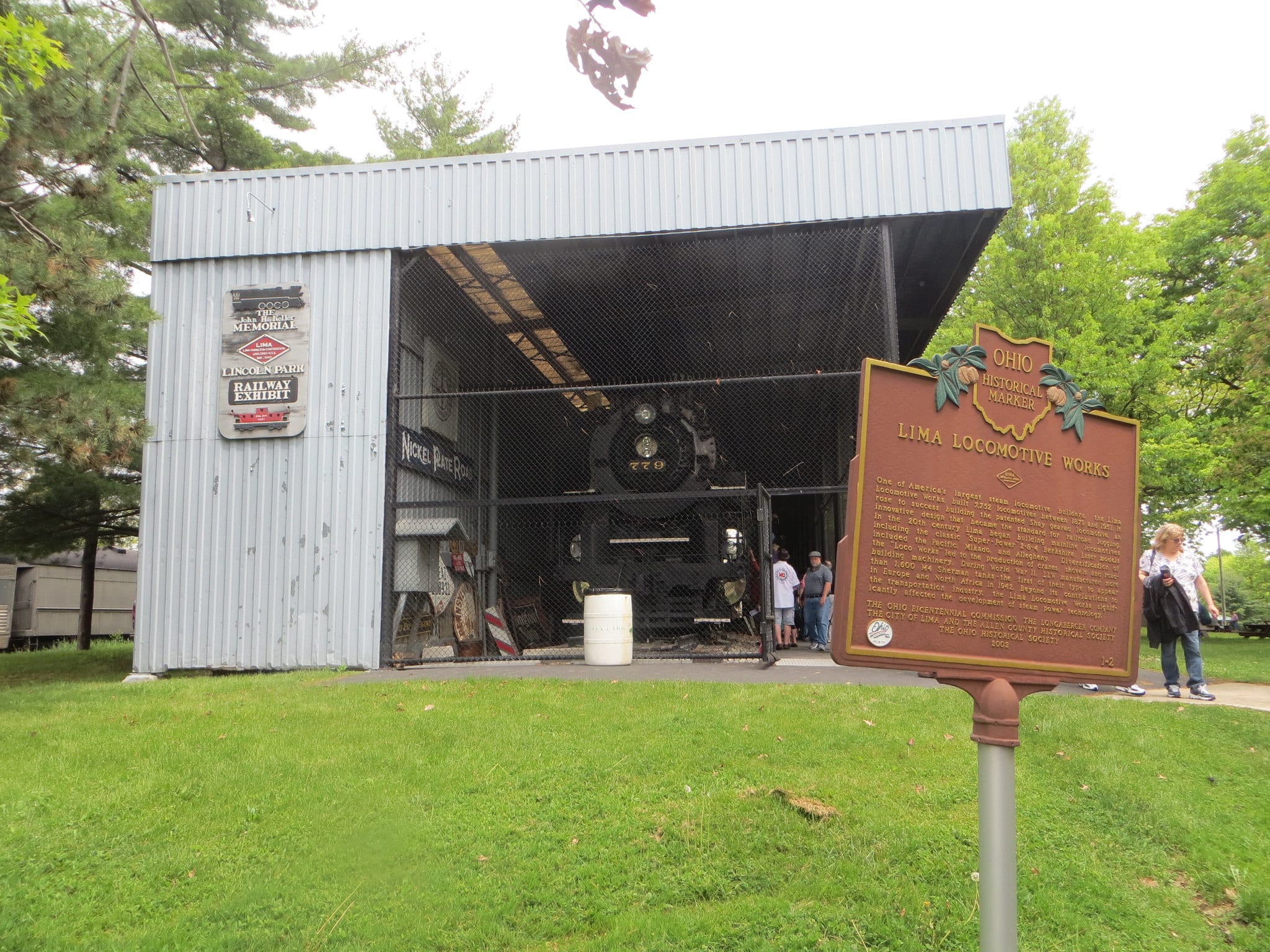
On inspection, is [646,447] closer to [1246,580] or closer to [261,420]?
[261,420]

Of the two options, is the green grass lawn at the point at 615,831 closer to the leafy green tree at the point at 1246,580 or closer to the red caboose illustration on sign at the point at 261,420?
the red caboose illustration on sign at the point at 261,420

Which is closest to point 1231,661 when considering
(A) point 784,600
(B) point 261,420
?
(A) point 784,600

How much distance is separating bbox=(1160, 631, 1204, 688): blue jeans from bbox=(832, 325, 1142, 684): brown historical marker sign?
551cm

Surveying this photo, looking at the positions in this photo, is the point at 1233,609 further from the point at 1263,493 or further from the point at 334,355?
the point at 334,355

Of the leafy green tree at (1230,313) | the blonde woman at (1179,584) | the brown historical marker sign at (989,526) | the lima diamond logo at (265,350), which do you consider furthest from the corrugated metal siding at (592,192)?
the leafy green tree at (1230,313)

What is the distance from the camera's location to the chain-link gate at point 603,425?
461 inches

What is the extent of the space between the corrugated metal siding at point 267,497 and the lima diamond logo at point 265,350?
38cm

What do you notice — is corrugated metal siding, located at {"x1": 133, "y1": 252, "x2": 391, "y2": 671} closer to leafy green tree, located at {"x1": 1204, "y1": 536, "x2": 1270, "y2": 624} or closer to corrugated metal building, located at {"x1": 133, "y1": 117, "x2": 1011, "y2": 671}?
corrugated metal building, located at {"x1": 133, "y1": 117, "x2": 1011, "y2": 671}

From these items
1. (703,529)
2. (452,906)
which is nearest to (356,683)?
(452,906)

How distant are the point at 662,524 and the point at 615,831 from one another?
9708 millimetres

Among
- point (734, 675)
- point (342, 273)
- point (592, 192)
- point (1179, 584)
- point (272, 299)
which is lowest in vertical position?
point (734, 675)

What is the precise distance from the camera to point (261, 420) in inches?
423

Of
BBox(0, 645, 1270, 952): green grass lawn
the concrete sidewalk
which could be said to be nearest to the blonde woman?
the concrete sidewalk

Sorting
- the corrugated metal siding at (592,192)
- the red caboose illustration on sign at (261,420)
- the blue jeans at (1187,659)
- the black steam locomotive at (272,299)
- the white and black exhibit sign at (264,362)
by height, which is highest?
the corrugated metal siding at (592,192)
